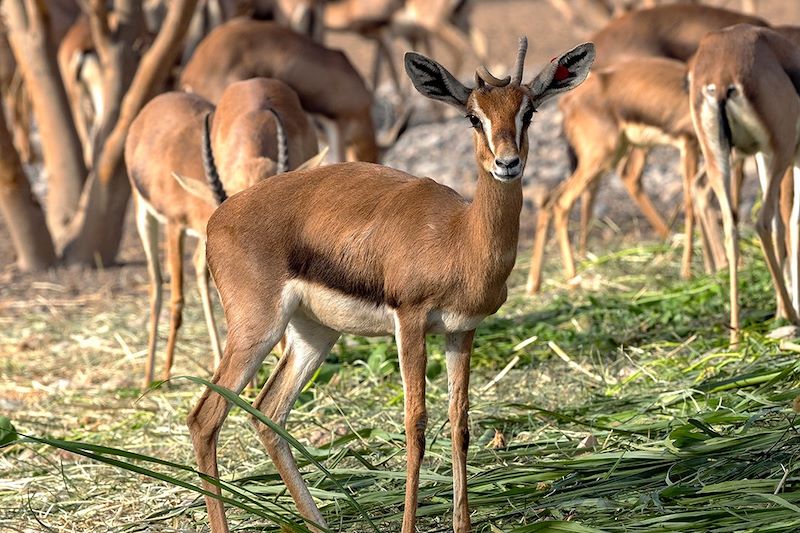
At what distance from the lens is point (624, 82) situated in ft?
26.7

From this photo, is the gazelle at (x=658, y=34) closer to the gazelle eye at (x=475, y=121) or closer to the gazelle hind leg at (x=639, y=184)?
the gazelle hind leg at (x=639, y=184)

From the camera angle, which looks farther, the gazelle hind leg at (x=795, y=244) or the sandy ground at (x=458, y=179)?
the sandy ground at (x=458, y=179)

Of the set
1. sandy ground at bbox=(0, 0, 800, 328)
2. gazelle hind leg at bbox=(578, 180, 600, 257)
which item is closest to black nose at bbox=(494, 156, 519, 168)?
sandy ground at bbox=(0, 0, 800, 328)

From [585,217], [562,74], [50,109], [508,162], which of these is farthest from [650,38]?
[508,162]

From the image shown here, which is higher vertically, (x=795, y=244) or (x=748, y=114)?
(x=748, y=114)

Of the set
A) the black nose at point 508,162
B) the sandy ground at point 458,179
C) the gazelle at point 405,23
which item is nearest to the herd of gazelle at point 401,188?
the black nose at point 508,162

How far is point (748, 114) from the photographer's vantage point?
591 cm

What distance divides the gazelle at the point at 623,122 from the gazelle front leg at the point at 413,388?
4303mm

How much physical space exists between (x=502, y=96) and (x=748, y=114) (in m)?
2.62

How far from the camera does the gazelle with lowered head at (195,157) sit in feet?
20.4

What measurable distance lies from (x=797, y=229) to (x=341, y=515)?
10.6 feet

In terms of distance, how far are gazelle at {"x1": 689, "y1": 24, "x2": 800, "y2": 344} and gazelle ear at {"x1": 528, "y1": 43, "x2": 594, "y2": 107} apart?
2.20 metres

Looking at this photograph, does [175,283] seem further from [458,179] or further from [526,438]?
[458,179]

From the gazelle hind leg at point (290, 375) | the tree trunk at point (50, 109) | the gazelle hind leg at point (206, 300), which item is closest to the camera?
the gazelle hind leg at point (290, 375)
